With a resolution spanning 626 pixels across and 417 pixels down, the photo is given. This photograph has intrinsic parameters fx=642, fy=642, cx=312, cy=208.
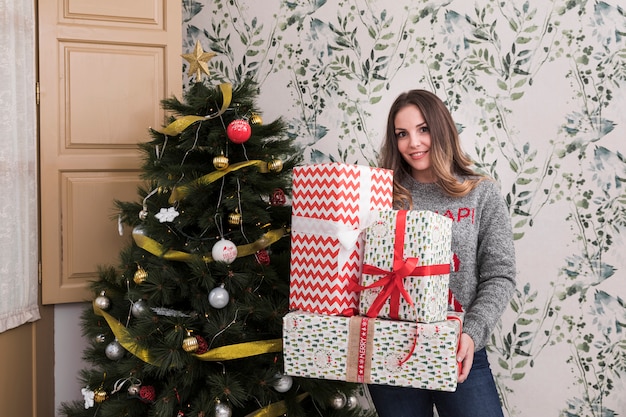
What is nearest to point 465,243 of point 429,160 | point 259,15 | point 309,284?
point 429,160

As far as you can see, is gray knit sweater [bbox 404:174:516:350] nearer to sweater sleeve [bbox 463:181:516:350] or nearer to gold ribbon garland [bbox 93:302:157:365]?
sweater sleeve [bbox 463:181:516:350]

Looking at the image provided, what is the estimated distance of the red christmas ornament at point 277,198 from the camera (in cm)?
200

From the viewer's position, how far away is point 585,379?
2457 millimetres

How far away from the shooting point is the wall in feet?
7.87

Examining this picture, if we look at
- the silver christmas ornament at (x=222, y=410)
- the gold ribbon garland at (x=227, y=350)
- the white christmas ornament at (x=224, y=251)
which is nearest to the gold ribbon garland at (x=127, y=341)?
the gold ribbon garland at (x=227, y=350)

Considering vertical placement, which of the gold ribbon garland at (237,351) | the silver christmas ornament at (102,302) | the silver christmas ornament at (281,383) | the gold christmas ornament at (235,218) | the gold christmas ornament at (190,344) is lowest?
the silver christmas ornament at (281,383)

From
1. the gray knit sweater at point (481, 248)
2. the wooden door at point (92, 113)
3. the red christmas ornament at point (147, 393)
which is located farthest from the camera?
the wooden door at point (92, 113)

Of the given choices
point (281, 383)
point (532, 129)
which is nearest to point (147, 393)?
point (281, 383)

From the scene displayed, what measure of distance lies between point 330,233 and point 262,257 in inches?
20.7

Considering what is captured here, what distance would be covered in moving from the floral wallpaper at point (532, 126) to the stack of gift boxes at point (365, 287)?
3.75 feet

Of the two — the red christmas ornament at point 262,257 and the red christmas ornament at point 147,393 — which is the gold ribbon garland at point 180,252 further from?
the red christmas ornament at point 147,393

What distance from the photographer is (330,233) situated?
145cm

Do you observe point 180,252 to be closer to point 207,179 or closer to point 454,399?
point 207,179

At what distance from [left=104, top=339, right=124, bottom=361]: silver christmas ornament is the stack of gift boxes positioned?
71cm
